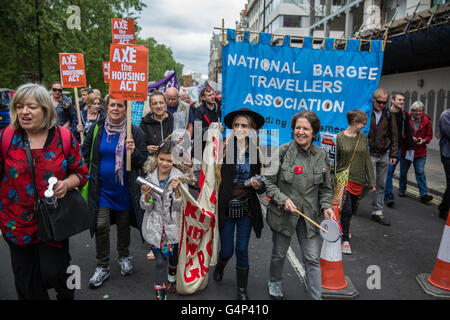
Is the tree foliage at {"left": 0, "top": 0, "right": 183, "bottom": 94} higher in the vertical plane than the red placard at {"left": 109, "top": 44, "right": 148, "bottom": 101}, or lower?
higher

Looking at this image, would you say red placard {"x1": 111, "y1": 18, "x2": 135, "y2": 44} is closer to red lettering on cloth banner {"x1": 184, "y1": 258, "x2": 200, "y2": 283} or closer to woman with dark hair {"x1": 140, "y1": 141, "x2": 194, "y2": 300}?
woman with dark hair {"x1": 140, "y1": 141, "x2": 194, "y2": 300}

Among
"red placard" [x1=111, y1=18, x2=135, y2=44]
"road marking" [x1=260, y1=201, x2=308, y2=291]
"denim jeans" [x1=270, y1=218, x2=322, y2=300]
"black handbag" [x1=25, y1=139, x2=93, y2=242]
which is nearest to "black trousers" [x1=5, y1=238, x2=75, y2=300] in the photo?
"black handbag" [x1=25, y1=139, x2=93, y2=242]

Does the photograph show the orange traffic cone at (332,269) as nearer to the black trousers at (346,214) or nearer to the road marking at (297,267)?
the road marking at (297,267)

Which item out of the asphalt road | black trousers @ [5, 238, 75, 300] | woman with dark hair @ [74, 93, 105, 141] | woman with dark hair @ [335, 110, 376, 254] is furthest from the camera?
woman with dark hair @ [74, 93, 105, 141]

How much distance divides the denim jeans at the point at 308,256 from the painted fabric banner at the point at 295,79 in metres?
2.25

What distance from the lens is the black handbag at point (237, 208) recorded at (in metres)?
3.47

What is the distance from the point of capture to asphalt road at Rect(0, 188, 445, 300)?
3674 mm

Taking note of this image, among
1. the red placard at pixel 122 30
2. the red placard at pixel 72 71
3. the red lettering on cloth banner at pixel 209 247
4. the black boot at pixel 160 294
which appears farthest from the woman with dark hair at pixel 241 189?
the red placard at pixel 72 71

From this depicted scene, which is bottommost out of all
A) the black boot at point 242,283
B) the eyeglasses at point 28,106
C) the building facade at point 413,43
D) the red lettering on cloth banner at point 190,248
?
the black boot at point 242,283

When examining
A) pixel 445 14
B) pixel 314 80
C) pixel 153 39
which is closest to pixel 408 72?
pixel 445 14

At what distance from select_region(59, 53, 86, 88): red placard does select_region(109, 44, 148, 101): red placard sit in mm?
2824

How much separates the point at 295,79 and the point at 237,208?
2.79m

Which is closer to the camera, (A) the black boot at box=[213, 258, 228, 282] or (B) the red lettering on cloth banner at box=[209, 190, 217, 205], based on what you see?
(B) the red lettering on cloth banner at box=[209, 190, 217, 205]

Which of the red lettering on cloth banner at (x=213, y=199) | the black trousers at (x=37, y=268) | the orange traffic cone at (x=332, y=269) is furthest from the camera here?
the orange traffic cone at (x=332, y=269)
